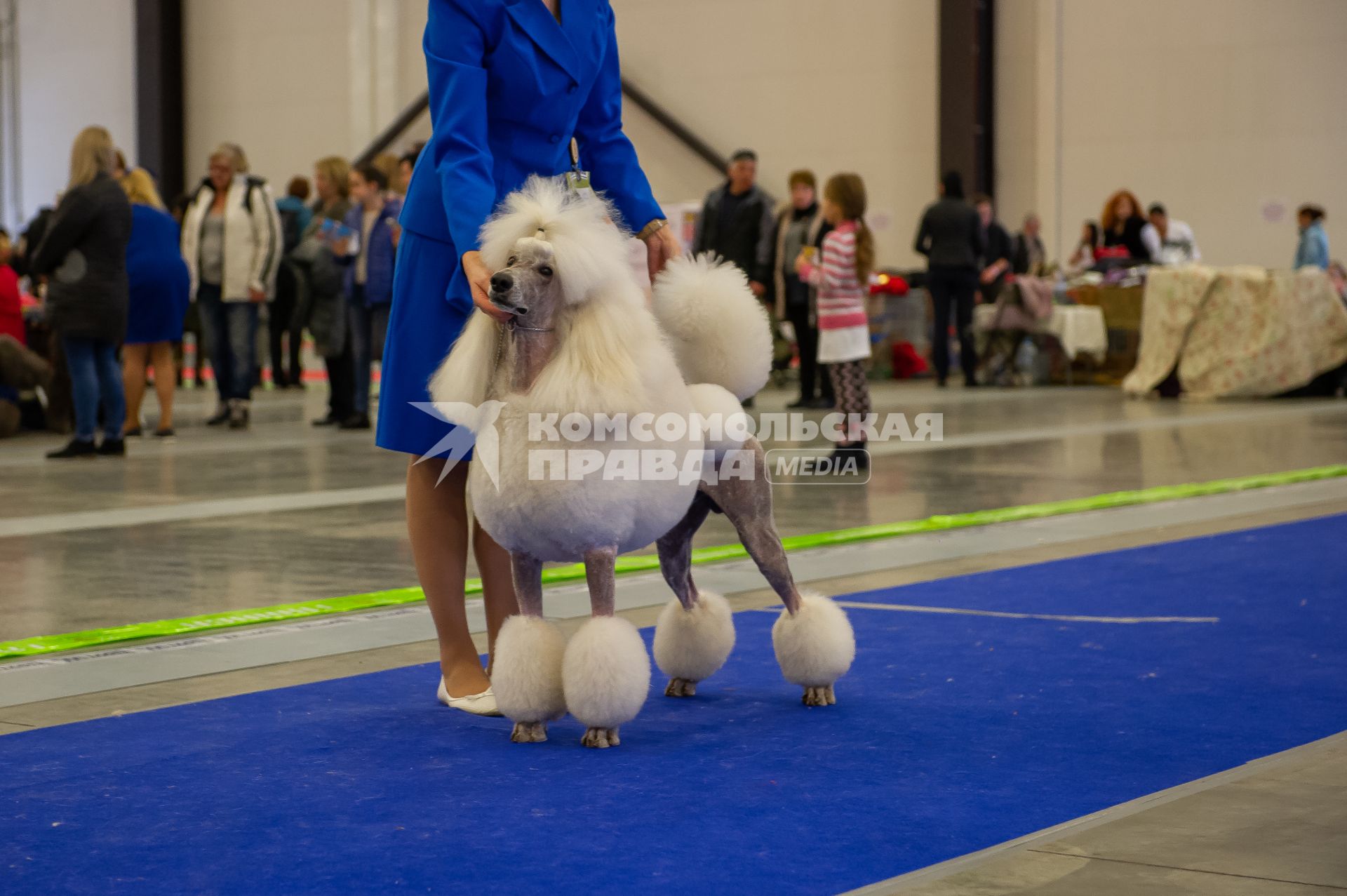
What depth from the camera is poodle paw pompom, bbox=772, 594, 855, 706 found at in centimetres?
351

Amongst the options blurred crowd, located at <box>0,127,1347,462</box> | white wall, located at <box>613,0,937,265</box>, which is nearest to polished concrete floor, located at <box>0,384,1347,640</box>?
blurred crowd, located at <box>0,127,1347,462</box>

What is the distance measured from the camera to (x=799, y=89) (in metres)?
20.7

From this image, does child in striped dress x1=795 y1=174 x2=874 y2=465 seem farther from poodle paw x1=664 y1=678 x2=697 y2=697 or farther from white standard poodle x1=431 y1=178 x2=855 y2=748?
white standard poodle x1=431 y1=178 x2=855 y2=748

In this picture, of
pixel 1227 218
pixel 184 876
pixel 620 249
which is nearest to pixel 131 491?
pixel 620 249

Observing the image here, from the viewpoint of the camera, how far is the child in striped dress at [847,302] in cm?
813

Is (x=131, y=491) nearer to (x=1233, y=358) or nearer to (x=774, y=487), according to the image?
(x=774, y=487)

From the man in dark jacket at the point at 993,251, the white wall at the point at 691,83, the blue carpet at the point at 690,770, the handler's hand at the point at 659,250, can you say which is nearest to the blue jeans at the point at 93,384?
the blue carpet at the point at 690,770

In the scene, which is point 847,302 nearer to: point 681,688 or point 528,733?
point 681,688

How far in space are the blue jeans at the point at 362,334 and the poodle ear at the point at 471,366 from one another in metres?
7.28

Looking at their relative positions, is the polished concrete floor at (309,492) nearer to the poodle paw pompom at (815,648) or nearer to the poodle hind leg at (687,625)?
the poodle hind leg at (687,625)

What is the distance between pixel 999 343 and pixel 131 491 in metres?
9.78

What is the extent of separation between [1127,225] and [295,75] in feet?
40.2

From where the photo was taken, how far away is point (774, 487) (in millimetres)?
7887

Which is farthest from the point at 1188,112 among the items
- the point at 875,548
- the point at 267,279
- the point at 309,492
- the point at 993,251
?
the point at 875,548
